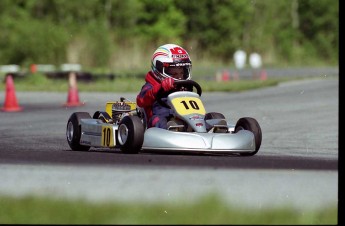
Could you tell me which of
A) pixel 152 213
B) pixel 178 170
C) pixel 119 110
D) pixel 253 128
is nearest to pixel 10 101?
pixel 119 110

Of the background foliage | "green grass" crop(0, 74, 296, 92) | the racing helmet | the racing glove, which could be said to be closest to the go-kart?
the racing glove

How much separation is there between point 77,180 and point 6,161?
85.6 inches

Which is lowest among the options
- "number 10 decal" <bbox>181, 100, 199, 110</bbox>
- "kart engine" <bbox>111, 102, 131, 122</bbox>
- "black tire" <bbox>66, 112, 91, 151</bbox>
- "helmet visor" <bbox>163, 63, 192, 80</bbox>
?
"black tire" <bbox>66, 112, 91, 151</bbox>

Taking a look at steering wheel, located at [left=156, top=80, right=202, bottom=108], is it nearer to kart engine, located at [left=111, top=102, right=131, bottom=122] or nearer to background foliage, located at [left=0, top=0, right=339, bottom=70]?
kart engine, located at [left=111, top=102, right=131, bottom=122]

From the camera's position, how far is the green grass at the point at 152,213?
7855mm

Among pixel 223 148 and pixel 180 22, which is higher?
pixel 180 22

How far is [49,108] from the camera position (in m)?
24.5

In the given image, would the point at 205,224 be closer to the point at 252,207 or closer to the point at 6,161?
the point at 252,207

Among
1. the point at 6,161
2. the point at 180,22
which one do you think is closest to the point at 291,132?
the point at 6,161

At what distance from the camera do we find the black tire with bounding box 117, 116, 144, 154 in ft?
41.0

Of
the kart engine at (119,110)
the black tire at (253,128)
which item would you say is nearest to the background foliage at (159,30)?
the kart engine at (119,110)

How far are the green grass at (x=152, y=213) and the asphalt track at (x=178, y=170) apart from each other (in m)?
0.34

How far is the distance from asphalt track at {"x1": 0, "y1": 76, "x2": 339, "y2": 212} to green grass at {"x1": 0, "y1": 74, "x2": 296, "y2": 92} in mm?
12893

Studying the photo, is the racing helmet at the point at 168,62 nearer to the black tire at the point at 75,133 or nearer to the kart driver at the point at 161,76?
the kart driver at the point at 161,76
